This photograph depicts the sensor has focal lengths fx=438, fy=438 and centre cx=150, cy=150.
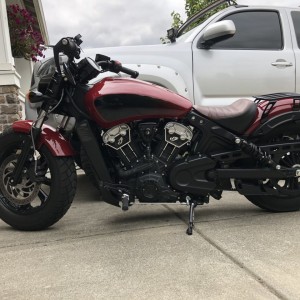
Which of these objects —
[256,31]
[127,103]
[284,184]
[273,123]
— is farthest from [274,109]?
[256,31]

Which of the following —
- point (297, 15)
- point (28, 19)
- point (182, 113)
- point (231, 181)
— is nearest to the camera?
point (182, 113)

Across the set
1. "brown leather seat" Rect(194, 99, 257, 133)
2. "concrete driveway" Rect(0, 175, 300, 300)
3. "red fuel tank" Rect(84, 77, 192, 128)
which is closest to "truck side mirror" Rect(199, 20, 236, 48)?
"brown leather seat" Rect(194, 99, 257, 133)

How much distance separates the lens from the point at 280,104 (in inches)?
150

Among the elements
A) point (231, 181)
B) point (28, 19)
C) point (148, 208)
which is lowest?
point (148, 208)

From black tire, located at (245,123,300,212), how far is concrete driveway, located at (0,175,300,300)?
9 cm

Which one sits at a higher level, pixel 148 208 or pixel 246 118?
pixel 246 118

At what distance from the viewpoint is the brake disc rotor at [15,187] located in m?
3.63

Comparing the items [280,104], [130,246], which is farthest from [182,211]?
[280,104]

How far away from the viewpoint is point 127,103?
11.3 feet

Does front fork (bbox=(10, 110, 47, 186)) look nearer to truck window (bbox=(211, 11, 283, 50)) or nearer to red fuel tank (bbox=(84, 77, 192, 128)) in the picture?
red fuel tank (bbox=(84, 77, 192, 128))

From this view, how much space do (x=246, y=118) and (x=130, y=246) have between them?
1.43 m

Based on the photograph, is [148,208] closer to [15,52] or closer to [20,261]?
[20,261]

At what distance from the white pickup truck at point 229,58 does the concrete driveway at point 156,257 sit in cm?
155

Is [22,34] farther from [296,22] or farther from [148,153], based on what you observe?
[148,153]
